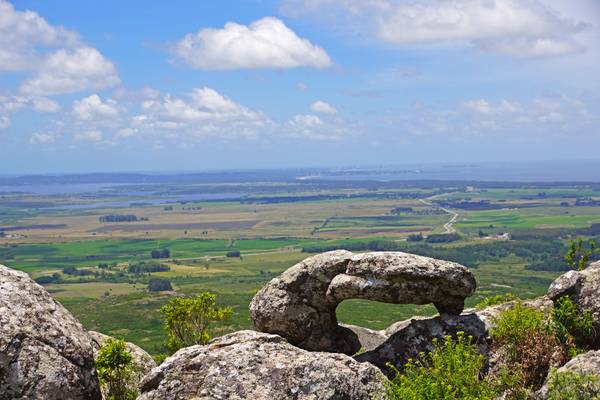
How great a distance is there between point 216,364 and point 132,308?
13630cm

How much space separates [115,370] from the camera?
722 inches

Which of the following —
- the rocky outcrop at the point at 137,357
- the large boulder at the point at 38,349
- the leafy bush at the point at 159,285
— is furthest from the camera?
the leafy bush at the point at 159,285

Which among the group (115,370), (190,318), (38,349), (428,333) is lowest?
(115,370)

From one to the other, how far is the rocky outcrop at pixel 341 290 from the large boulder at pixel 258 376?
17.4 ft

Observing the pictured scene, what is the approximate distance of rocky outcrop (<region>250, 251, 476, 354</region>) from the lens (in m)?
20.5

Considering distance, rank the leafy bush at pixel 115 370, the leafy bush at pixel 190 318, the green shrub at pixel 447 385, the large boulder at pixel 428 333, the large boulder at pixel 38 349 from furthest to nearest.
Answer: the leafy bush at pixel 190 318, the large boulder at pixel 428 333, the leafy bush at pixel 115 370, the large boulder at pixel 38 349, the green shrub at pixel 447 385

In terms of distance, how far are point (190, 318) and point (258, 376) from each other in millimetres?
10058

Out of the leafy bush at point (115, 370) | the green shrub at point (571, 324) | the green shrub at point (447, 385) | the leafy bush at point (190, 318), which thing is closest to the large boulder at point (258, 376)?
the green shrub at point (447, 385)

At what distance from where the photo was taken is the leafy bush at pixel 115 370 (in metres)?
17.5

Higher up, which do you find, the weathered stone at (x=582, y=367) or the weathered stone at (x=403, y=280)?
the weathered stone at (x=403, y=280)

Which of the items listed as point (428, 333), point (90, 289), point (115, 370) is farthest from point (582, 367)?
point (90, 289)

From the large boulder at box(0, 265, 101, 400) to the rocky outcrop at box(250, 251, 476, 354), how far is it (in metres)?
7.56

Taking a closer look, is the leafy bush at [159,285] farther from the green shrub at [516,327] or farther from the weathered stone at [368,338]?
the green shrub at [516,327]

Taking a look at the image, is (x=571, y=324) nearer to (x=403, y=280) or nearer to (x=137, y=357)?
(x=403, y=280)
